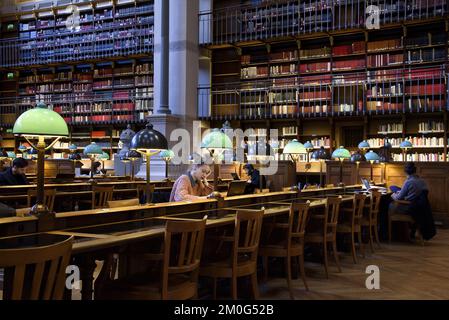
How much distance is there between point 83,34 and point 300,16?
6354 millimetres

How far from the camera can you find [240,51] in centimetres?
1248

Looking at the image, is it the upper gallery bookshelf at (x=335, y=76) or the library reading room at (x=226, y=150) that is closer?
the library reading room at (x=226, y=150)

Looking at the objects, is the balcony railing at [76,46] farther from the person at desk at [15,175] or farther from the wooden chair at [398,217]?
the wooden chair at [398,217]

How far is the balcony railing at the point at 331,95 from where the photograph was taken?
994 cm

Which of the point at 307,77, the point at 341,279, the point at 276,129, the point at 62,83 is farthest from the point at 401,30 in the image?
the point at 62,83

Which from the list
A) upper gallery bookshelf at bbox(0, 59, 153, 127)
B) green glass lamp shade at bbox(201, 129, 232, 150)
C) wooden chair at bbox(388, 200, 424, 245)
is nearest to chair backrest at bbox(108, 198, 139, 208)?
green glass lamp shade at bbox(201, 129, 232, 150)

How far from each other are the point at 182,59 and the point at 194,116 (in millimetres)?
1339

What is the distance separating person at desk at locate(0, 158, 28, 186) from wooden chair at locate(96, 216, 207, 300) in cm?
426

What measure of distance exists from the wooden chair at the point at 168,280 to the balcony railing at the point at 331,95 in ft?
27.2

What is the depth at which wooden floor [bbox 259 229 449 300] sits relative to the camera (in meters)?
3.94

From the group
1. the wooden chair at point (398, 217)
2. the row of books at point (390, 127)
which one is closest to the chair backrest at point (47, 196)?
the wooden chair at point (398, 217)

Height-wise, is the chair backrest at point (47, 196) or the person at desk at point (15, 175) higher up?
the person at desk at point (15, 175)

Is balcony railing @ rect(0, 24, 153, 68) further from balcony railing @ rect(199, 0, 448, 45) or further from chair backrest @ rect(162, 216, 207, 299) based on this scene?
chair backrest @ rect(162, 216, 207, 299)
